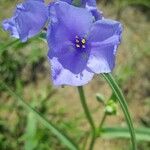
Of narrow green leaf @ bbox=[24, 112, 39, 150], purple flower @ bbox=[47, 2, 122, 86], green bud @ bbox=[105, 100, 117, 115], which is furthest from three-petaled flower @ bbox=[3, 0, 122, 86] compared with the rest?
narrow green leaf @ bbox=[24, 112, 39, 150]

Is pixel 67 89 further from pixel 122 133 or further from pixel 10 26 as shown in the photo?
pixel 10 26

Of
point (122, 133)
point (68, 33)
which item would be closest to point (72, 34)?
point (68, 33)

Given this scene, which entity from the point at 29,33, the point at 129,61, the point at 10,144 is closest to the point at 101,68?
the point at 29,33

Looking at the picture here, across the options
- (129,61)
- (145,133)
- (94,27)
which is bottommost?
(129,61)

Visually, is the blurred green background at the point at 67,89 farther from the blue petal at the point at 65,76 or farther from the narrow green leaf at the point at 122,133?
the blue petal at the point at 65,76

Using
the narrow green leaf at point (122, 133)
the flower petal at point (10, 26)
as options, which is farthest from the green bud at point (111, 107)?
the flower petal at point (10, 26)

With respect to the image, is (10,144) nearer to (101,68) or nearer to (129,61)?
(129,61)
